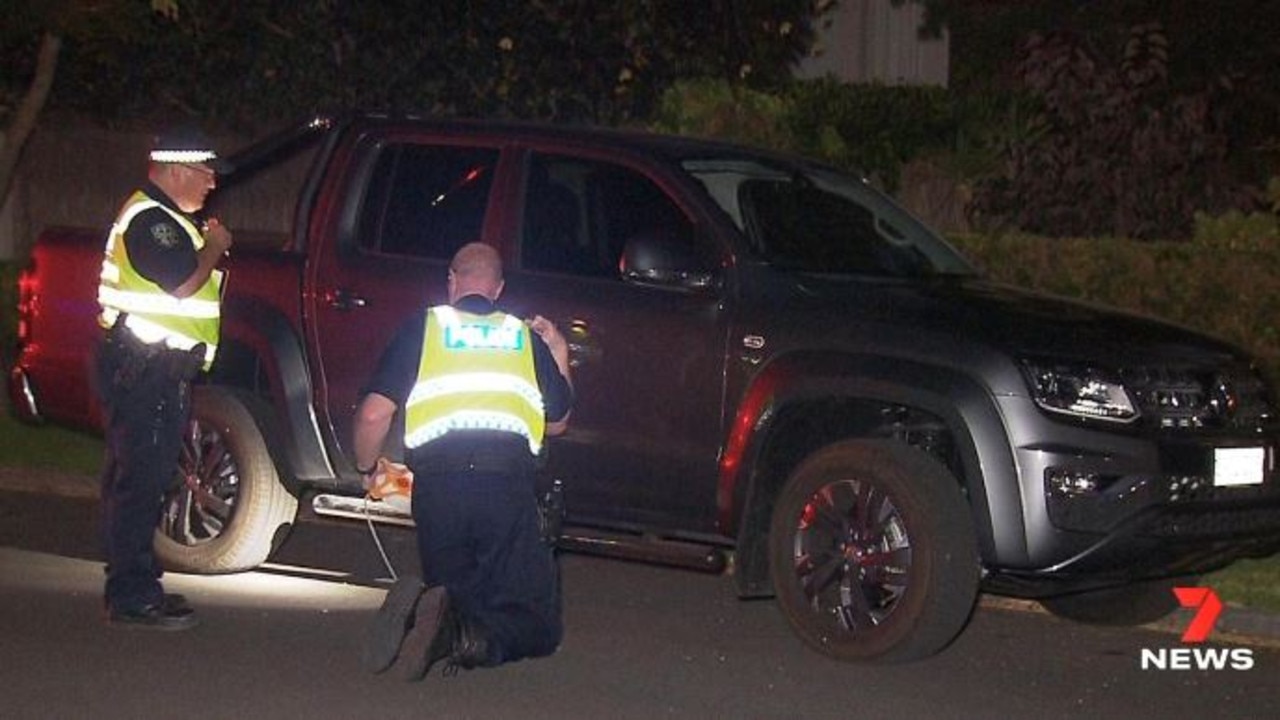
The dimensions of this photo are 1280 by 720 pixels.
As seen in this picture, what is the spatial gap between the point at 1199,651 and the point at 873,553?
143cm

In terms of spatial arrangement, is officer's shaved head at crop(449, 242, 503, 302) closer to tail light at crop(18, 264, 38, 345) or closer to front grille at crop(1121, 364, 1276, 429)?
front grille at crop(1121, 364, 1276, 429)

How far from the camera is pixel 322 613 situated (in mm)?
9438

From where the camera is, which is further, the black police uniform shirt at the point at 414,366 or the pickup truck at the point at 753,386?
the pickup truck at the point at 753,386

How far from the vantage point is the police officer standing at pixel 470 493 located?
7703mm

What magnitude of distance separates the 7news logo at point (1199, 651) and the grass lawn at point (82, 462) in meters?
0.24

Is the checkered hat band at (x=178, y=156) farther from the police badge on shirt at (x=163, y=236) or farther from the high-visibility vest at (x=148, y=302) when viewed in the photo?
the police badge on shirt at (x=163, y=236)

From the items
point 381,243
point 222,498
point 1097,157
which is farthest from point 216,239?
point 1097,157

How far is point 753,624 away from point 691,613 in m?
0.32

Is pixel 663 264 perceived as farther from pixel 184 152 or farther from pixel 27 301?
pixel 27 301

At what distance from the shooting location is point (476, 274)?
7.96m

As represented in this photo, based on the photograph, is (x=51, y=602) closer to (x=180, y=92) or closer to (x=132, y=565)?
(x=132, y=565)

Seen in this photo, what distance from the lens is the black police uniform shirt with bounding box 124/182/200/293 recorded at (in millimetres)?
8898

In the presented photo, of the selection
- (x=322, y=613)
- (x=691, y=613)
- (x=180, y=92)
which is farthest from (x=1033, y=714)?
(x=180, y=92)

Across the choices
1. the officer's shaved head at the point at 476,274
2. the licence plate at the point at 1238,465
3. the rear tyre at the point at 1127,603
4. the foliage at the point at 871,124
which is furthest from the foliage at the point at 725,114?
the officer's shaved head at the point at 476,274
